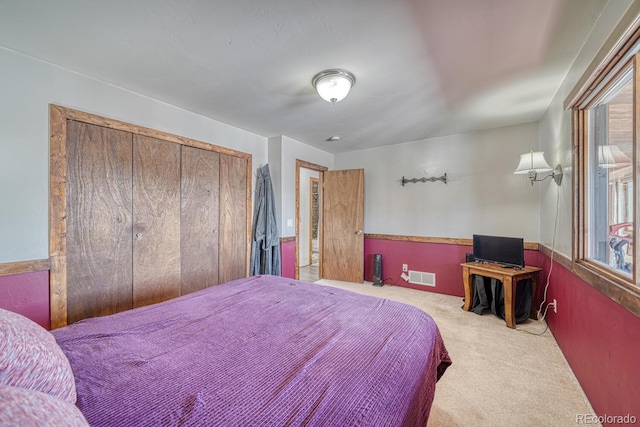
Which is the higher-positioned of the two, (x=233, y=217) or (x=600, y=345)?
(x=233, y=217)

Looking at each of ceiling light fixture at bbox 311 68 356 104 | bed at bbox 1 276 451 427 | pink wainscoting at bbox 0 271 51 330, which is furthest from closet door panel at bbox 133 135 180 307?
ceiling light fixture at bbox 311 68 356 104

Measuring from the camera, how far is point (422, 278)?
12.9 ft

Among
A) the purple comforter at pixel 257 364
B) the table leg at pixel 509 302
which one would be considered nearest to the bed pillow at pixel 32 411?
the purple comforter at pixel 257 364

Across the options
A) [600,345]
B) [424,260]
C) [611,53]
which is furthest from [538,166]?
[424,260]

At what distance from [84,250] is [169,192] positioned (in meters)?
0.83

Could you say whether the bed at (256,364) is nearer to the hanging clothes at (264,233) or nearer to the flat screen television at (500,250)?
the hanging clothes at (264,233)

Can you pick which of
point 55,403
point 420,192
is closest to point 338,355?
point 55,403

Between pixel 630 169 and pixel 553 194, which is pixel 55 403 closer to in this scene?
pixel 630 169

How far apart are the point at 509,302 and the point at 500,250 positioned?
613mm

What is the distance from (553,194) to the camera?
2525 mm

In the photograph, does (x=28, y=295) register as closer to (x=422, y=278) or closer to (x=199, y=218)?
(x=199, y=218)

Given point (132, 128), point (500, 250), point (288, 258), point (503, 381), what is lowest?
point (503, 381)

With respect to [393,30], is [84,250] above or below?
below

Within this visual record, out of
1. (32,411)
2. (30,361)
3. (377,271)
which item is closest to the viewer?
(32,411)
